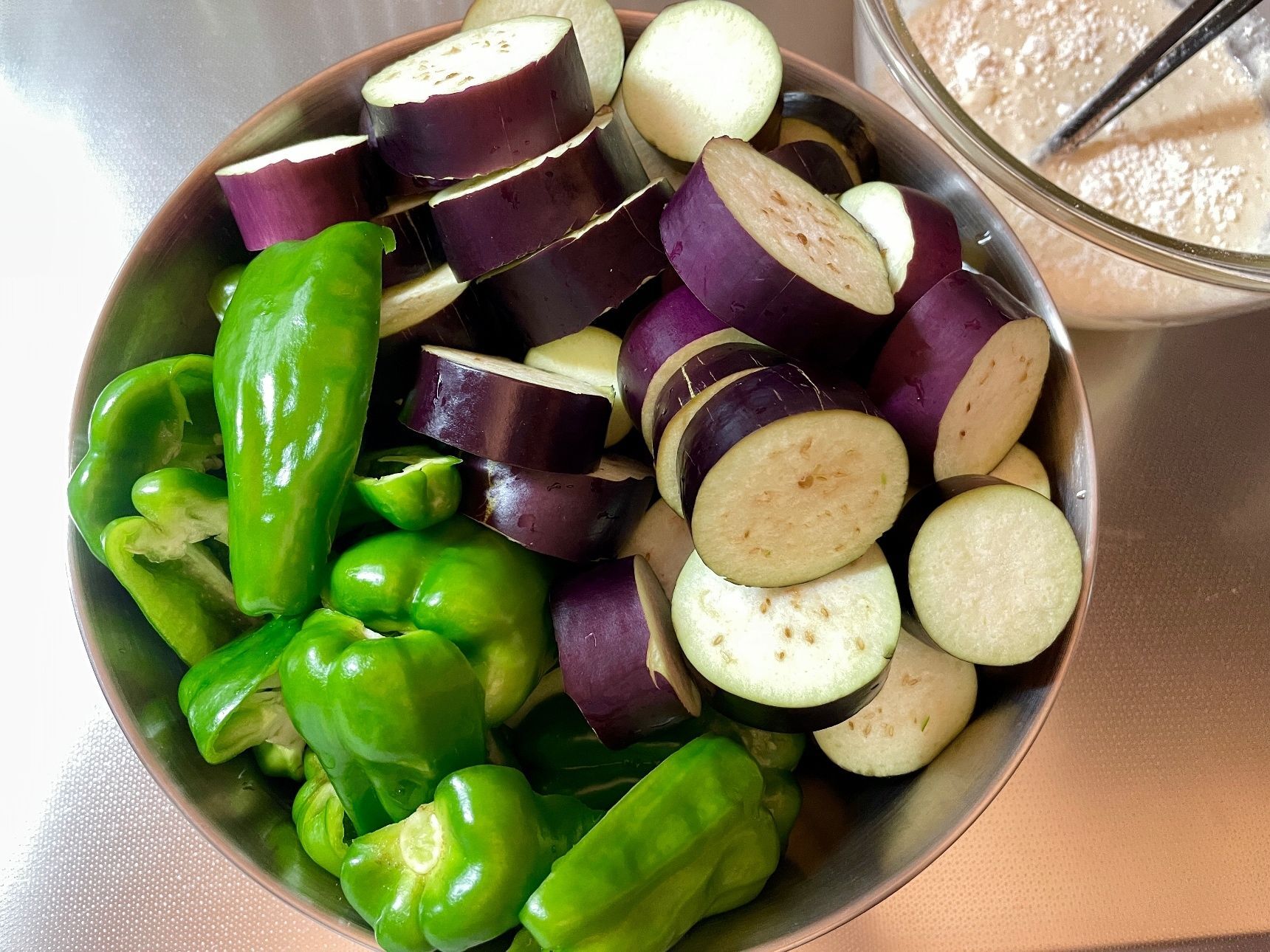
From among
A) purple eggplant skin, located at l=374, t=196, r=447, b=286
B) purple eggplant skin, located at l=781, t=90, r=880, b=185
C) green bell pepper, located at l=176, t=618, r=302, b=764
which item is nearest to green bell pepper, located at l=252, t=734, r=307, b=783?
green bell pepper, located at l=176, t=618, r=302, b=764

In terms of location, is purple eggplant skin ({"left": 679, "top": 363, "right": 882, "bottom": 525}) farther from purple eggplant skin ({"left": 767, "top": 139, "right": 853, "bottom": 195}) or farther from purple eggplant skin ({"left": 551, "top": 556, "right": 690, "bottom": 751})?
purple eggplant skin ({"left": 767, "top": 139, "right": 853, "bottom": 195})

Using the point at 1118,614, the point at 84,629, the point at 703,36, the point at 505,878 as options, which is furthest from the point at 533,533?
the point at 1118,614

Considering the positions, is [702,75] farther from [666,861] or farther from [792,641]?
[666,861]

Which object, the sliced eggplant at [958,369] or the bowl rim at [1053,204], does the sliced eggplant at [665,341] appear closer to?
the sliced eggplant at [958,369]

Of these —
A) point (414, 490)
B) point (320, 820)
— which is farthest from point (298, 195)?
point (320, 820)

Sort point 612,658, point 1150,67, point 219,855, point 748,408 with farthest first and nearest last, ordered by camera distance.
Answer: point 219,855
point 1150,67
point 612,658
point 748,408

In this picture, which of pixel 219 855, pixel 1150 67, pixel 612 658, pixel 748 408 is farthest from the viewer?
pixel 219 855

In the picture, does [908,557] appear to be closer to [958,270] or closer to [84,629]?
A: [958,270]
